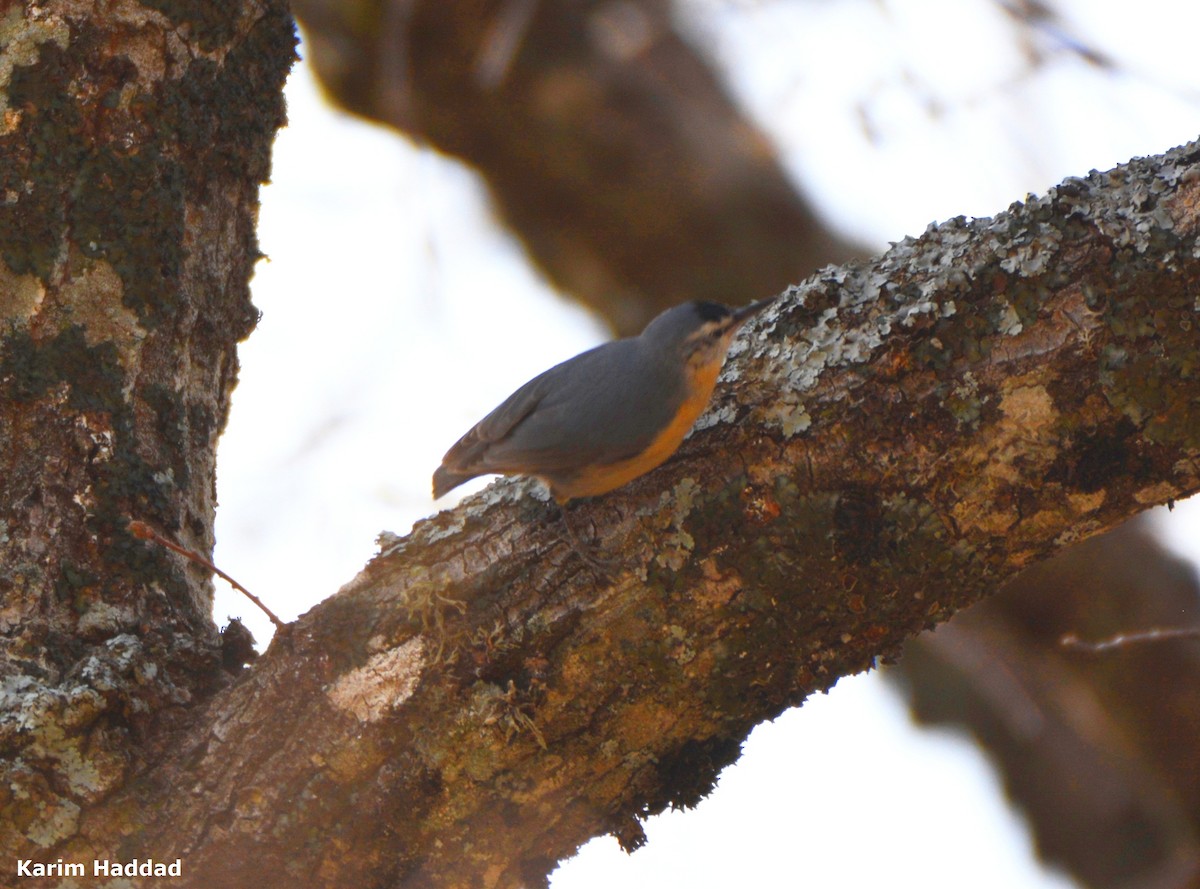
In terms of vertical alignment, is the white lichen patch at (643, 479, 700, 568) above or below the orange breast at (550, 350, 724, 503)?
below

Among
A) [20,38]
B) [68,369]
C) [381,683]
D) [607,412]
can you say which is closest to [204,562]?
[381,683]

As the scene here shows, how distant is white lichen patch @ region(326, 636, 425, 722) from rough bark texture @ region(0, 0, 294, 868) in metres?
0.33

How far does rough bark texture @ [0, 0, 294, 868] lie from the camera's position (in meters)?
1.92

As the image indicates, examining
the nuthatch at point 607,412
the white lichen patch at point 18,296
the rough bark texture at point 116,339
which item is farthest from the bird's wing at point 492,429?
Result: the white lichen patch at point 18,296

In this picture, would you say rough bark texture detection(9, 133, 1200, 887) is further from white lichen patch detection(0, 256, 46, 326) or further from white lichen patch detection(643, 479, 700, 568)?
white lichen patch detection(0, 256, 46, 326)

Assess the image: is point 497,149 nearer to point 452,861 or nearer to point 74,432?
point 74,432

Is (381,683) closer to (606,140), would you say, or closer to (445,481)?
(445,481)

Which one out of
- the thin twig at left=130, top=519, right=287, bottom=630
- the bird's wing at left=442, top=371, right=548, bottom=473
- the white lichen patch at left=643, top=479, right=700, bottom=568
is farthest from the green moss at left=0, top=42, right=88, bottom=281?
the white lichen patch at left=643, top=479, right=700, bottom=568

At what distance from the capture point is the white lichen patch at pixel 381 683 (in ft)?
5.90

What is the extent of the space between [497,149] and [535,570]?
2.11 meters

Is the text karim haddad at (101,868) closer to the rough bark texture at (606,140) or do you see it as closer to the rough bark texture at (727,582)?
the rough bark texture at (727,582)

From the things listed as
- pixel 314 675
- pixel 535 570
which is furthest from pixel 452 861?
pixel 535 570

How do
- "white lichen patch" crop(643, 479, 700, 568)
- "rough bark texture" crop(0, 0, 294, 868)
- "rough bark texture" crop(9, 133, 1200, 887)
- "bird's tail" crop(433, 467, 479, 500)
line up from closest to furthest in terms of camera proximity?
"rough bark texture" crop(9, 133, 1200, 887), "white lichen patch" crop(643, 479, 700, 568), "rough bark texture" crop(0, 0, 294, 868), "bird's tail" crop(433, 467, 479, 500)

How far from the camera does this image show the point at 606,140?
11.0ft
